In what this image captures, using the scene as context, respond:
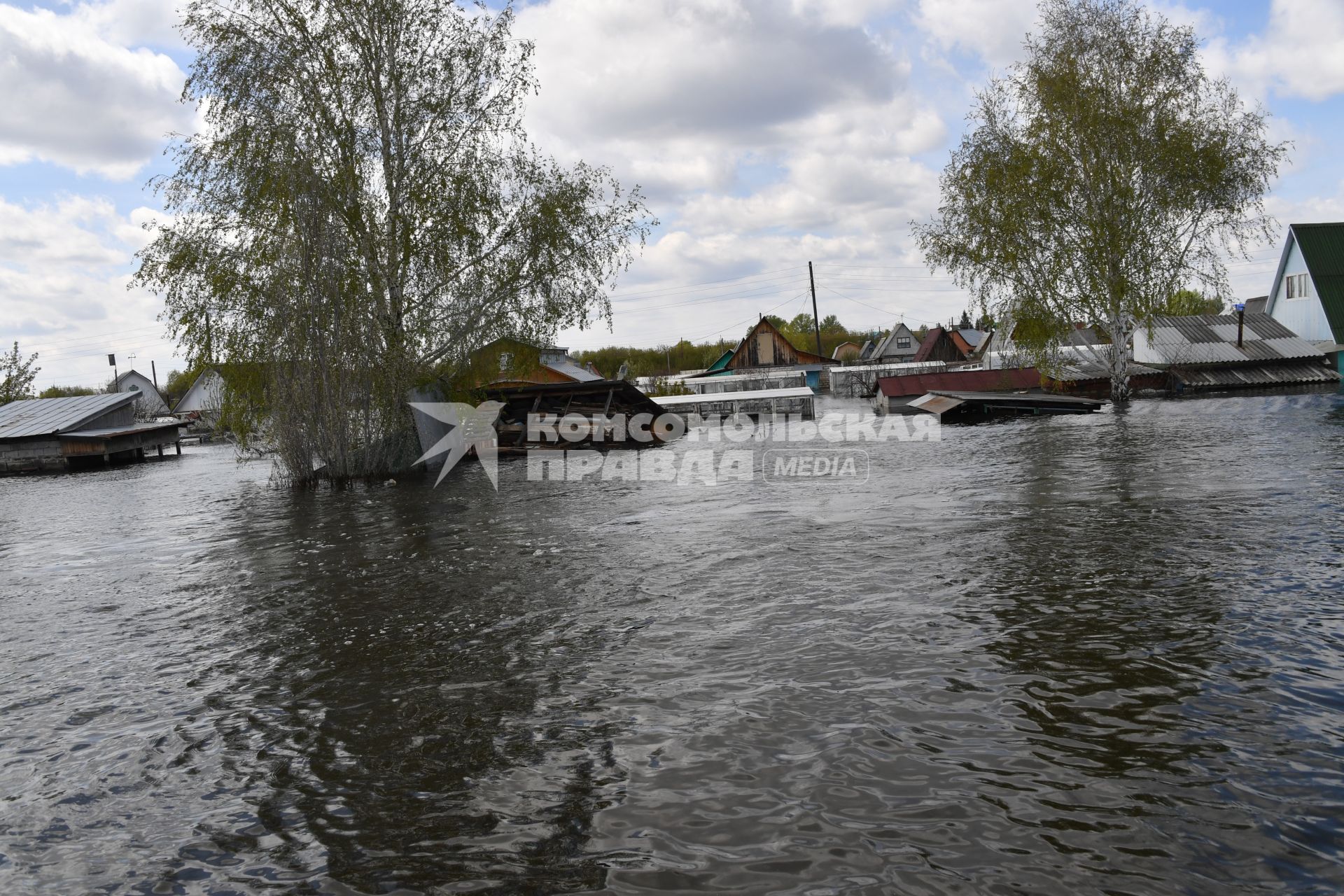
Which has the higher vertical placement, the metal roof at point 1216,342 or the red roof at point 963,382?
the metal roof at point 1216,342

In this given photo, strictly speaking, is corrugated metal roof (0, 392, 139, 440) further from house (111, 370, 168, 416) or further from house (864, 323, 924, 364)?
house (864, 323, 924, 364)

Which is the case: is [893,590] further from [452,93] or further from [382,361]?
[452,93]

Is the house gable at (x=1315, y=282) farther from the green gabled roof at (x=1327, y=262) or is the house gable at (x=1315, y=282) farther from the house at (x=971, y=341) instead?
the house at (x=971, y=341)

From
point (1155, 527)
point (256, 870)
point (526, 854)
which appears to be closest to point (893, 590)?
point (1155, 527)

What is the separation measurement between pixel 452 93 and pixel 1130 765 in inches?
972

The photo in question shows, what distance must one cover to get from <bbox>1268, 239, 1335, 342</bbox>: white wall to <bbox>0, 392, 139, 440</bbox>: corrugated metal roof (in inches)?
2165

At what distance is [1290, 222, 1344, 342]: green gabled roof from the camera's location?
42.5 meters

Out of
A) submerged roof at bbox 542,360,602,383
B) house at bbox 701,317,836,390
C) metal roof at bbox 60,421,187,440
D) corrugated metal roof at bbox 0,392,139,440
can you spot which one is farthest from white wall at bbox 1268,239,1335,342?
corrugated metal roof at bbox 0,392,139,440

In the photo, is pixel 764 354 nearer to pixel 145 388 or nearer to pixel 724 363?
pixel 724 363

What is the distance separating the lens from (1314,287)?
4344 centimetres

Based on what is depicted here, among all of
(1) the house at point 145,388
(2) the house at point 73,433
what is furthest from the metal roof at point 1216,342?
(1) the house at point 145,388

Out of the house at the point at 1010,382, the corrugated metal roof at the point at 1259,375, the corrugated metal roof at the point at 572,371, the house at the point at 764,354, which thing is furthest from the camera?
the house at the point at 764,354

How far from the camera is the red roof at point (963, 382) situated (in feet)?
143

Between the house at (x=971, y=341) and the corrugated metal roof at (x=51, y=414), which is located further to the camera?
the house at (x=971, y=341)
